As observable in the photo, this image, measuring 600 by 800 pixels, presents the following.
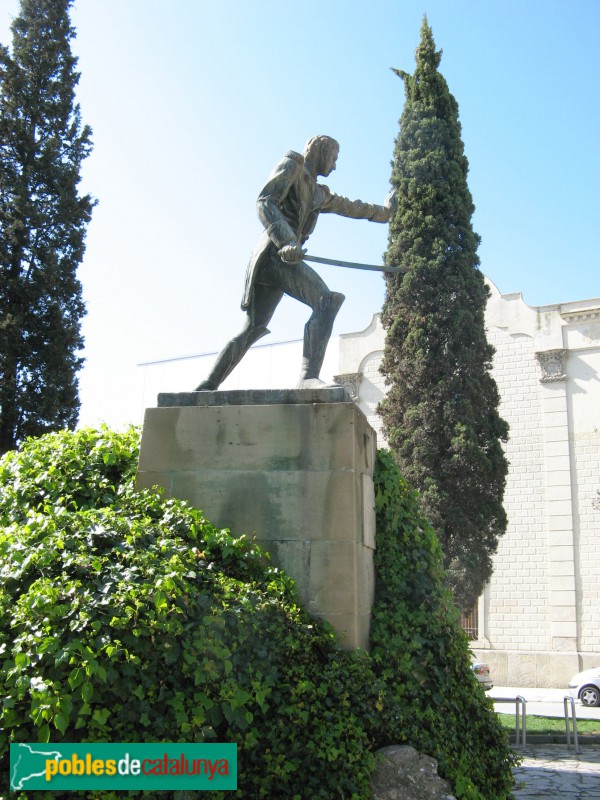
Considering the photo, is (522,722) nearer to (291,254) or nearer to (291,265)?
(291,265)

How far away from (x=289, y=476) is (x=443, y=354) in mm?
11354

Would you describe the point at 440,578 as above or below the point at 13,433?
below

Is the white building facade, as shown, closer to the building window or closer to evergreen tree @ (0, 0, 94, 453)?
the building window

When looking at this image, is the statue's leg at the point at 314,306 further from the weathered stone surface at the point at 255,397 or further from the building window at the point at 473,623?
the building window at the point at 473,623

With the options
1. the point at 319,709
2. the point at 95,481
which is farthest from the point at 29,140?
the point at 319,709

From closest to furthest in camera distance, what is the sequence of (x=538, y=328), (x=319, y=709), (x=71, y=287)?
1. (x=319, y=709)
2. (x=71, y=287)
3. (x=538, y=328)

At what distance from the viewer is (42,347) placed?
14664 mm

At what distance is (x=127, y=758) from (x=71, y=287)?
12615 mm

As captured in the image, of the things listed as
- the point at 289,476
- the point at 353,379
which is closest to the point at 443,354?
the point at 353,379

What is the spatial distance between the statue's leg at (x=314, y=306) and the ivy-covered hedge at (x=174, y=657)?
1685 millimetres

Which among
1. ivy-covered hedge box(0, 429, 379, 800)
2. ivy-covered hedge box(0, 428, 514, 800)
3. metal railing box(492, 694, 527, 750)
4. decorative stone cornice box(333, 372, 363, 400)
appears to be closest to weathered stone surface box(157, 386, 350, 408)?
ivy-covered hedge box(0, 428, 514, 800)

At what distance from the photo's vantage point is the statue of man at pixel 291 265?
5922mm

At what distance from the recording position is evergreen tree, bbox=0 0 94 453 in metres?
14.2

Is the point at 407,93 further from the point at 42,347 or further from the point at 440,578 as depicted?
the point at 440,578
